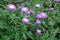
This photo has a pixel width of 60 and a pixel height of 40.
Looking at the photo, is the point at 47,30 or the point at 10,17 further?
the point at 47,30

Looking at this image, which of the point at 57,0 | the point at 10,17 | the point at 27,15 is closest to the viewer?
the point at 10,17

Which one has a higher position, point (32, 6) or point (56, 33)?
point (32, 6)

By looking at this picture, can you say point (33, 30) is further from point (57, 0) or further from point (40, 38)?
point (57, 0)

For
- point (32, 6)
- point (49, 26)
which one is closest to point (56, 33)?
point (49, 26)

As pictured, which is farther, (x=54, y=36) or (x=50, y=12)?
(x=50, y=12)

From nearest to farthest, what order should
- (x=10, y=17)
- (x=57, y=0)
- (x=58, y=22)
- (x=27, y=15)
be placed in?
(x=10, y=17)
(x=27, y=15)
(x=58, y=22)
(x=57, y=0)

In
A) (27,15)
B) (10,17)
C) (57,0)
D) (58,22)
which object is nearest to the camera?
A: (10,17)

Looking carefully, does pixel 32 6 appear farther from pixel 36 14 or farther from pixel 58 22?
pixel 58 22

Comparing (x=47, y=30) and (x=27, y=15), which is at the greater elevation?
(x=27, y=15)

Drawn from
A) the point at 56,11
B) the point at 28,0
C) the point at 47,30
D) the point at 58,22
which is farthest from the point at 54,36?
the point at 28,0
